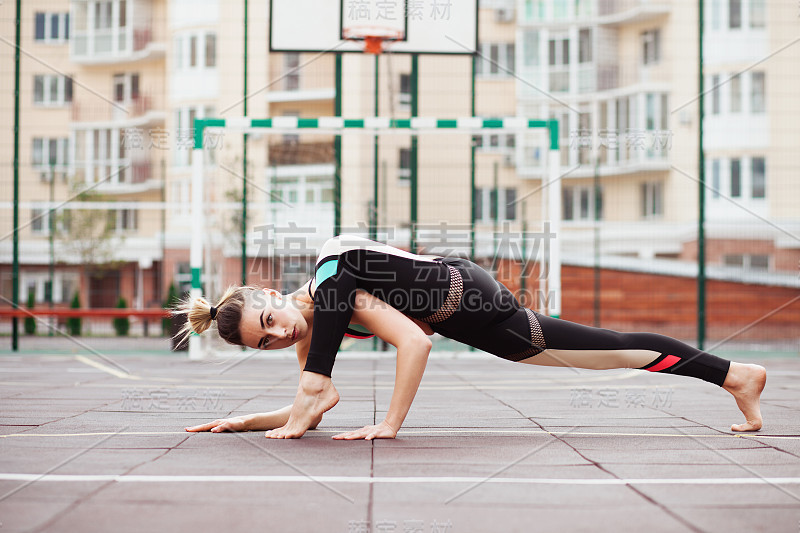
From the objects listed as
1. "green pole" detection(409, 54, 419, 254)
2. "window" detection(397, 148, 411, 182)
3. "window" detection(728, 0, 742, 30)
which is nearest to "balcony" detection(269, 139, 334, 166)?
"window" detection(397, 148, 411, 182)

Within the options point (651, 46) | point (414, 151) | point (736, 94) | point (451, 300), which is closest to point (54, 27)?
point (414, 151)

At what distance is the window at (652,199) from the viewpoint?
1711cm

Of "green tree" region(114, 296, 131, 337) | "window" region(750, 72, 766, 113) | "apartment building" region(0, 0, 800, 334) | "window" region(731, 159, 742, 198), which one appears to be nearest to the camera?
"apartment building" region(0, 0, 800, 334)

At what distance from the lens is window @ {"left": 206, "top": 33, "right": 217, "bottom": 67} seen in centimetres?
1703

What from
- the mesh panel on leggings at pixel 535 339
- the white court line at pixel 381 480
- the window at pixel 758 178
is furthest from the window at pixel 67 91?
the white court line at pixel 381 480

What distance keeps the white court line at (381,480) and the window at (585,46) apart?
1878 cm

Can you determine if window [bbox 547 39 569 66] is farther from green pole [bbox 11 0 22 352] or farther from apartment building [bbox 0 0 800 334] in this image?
green pole [bbox 11 0 22 352]

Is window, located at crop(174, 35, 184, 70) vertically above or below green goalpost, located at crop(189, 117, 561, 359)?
above

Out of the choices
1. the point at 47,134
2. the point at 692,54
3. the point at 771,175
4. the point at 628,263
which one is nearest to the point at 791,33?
the point at 692,54

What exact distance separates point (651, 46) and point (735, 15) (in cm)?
196

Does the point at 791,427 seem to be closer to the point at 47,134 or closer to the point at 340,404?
Result: the point at 340,404

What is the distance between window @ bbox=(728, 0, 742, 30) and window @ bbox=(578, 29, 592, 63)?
3226mm

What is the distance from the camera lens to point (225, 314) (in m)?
3.03

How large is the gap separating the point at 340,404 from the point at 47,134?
570 inches
